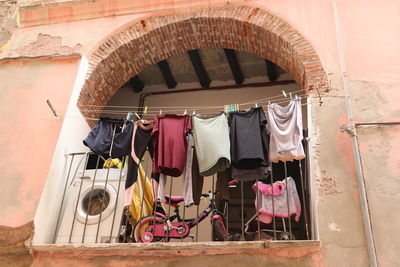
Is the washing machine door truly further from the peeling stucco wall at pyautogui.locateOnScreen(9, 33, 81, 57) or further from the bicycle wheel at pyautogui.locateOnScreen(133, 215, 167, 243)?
the peeling stucco wall at pyautogui.locateOnScreen(9, 33, 81, 57)

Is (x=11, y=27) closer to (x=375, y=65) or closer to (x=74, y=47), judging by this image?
(x=74, y=47)

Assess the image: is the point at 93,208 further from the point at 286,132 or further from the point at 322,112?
the point at 322,112

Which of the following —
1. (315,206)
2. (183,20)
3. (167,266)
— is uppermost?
(183,20)

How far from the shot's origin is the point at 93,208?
4602mm

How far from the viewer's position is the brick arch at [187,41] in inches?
201

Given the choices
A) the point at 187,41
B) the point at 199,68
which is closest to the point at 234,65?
the point at 199,68

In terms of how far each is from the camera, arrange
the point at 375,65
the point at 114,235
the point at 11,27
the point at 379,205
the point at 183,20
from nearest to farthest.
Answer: the point at 379,205
the point at 114,235
the point at 375,65
the point at 183,20
the point at 11,27

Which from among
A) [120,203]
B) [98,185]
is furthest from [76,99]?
Result: [120,203]

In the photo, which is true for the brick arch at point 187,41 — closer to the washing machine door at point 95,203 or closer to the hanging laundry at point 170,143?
the washing machine door at point 95,203

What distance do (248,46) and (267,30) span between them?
1.77 ft

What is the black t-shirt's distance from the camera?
4.07m

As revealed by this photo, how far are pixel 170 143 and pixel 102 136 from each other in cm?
82

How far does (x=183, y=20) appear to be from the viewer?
5.48m

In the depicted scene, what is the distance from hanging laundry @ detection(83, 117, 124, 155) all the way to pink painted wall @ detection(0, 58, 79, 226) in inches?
19.4
